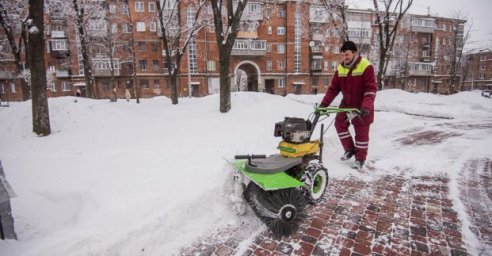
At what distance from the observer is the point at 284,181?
271cm

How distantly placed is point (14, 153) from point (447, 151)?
30.9 ft

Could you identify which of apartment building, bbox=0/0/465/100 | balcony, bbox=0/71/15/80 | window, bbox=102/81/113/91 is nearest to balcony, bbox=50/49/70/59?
apartment building, bbox=0/0/465/100

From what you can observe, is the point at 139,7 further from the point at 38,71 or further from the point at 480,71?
the point at 480,71

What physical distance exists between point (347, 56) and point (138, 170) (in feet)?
12.6

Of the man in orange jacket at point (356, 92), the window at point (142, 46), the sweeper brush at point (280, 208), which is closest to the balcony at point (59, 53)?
the window at point (142, 46)

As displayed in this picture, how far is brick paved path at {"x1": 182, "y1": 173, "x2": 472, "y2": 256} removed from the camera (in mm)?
2541

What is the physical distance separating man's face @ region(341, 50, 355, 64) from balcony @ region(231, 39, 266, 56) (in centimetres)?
3459

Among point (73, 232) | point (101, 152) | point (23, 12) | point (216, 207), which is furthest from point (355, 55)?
point (23, 12)

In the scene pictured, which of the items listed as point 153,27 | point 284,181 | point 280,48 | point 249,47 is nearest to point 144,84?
point 153,27

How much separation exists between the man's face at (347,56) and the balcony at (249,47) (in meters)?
34.6

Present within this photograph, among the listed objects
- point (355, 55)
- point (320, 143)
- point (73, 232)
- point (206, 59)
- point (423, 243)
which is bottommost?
point (423, 243)

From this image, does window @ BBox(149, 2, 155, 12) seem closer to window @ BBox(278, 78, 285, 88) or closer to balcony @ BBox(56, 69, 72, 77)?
balcony @ BBox(56, 69, 72, 77)

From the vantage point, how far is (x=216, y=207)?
319 cm

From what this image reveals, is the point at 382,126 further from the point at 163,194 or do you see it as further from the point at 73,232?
the point at 73,232
